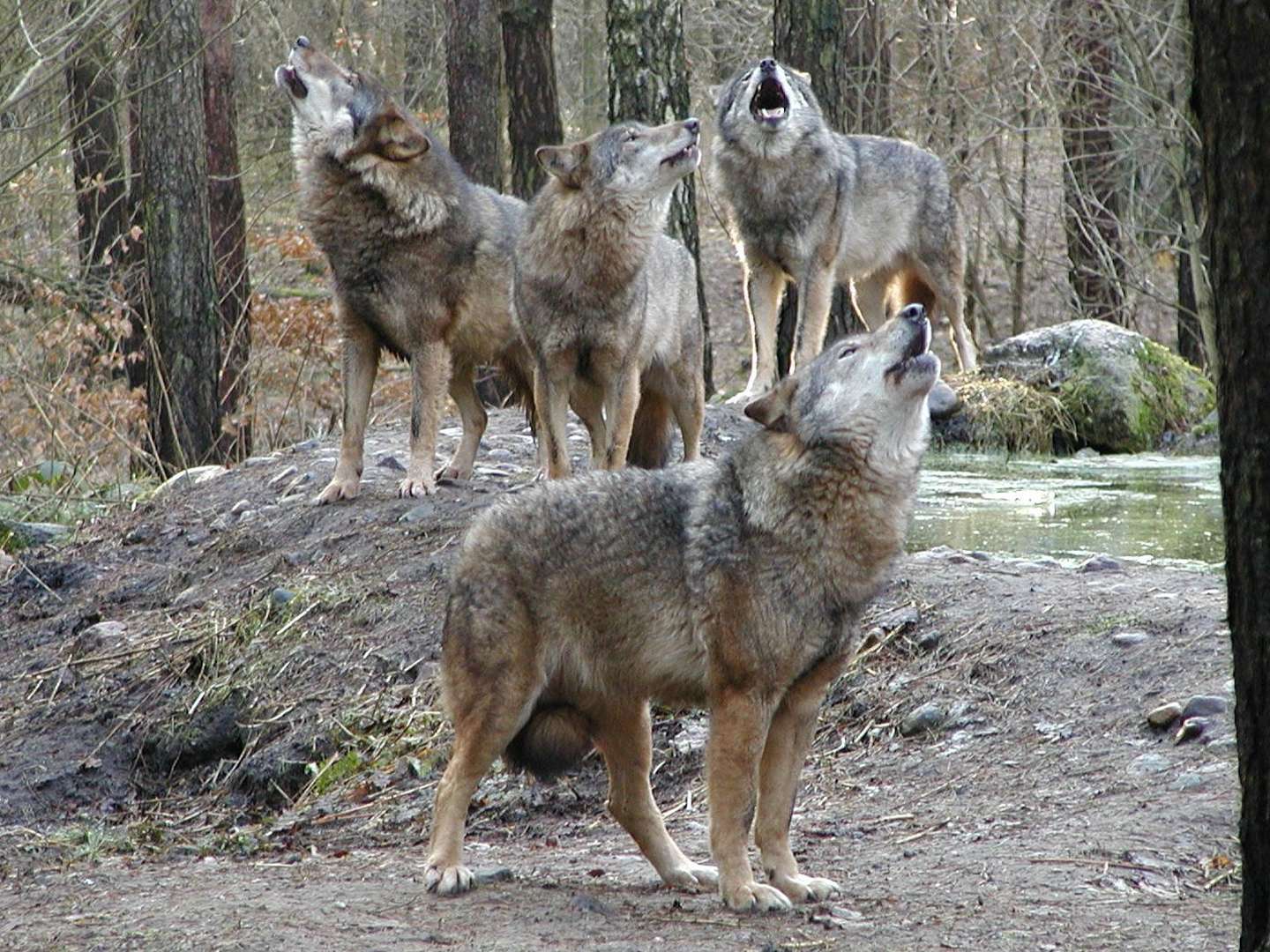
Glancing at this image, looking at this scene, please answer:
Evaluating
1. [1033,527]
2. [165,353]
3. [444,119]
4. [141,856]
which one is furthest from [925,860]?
[444,119]

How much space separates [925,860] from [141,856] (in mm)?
2938

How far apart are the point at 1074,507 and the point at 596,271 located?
4.10 meters

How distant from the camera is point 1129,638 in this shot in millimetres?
6777

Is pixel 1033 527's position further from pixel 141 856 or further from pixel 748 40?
pixel 748 40

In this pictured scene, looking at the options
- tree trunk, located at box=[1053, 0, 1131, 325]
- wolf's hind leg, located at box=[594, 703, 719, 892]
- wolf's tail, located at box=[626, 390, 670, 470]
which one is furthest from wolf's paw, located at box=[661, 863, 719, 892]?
tree trunk, located at box=[1053, 0, 1131, 325]

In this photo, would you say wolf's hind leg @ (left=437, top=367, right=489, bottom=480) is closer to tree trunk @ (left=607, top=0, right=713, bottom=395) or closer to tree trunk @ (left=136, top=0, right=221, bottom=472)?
tree trunk @ (left=607, top=0, right=713, bottom=395)

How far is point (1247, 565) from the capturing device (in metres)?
3.20

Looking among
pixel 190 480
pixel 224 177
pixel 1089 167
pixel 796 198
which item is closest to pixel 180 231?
pixel 190 480

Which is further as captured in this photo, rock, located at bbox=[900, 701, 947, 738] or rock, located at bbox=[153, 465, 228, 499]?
rock, located at bbox=[153, 465, 228, 499]

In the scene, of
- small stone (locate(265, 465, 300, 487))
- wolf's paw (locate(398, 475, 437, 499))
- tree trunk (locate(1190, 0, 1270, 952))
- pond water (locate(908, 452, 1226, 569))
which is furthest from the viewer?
small stone (locate(265, 465, 300, 487))

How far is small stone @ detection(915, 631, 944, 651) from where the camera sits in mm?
7168

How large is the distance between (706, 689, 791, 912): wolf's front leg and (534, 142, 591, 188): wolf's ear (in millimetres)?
4352

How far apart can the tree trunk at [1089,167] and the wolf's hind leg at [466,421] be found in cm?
986

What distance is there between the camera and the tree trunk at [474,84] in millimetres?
16594
